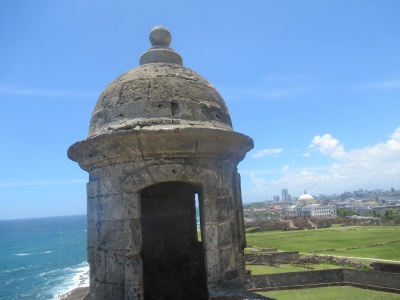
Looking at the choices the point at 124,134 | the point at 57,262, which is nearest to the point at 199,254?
the point at 124,134

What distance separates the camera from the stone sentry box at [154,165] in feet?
10.6

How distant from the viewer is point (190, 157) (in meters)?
3.34

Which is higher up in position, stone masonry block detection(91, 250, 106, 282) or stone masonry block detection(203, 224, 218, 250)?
stone masonry block detection(203, 224, 218, 250)

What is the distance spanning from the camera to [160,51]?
4.03 metres

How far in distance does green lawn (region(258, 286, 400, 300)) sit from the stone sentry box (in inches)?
511

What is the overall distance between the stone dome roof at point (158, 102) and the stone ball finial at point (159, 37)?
413mm

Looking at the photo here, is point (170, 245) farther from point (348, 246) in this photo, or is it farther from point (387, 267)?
point (348, 246)

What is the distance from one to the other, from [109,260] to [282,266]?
20.3 meters

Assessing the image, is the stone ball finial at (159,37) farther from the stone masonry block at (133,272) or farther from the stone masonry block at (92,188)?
the stone masonry block at (133,272)

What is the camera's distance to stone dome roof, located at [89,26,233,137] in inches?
133

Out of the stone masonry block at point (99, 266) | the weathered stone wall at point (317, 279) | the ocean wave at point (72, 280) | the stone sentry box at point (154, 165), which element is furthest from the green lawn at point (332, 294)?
the ocean wave at point (72, 280)

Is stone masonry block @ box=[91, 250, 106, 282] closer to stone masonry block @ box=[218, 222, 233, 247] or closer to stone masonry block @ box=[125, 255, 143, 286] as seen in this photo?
stone masonry block @ box=[125, 255, 143, 286]

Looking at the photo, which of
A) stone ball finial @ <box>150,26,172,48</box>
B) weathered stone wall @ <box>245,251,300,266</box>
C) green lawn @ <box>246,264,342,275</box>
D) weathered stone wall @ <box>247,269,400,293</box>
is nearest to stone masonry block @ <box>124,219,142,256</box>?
stone ball finial @ <box>150,26,172,48</box>

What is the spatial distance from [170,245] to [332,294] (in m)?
12.1
